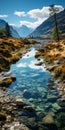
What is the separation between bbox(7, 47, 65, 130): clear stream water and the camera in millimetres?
17938

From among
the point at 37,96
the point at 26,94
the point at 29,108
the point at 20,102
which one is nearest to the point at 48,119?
the point at 29,108

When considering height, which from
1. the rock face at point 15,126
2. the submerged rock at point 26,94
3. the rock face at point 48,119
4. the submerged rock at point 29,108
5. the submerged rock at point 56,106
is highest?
the rock face at point 15,126

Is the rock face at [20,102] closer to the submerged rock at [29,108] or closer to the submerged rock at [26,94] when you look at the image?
the submerged rock at [29,108]

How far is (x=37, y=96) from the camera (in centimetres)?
2452

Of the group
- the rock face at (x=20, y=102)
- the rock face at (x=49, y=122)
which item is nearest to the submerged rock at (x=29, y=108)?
the rock face at (x=20, y=102)

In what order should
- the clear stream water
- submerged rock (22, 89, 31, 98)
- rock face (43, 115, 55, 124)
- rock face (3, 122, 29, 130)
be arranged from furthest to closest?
1. submerged rock (22, 89, 31, 98)
2. the clear stream water
3. rock face (43, 115, 55, 124)
4. rock face (3, 122, 29, 130)

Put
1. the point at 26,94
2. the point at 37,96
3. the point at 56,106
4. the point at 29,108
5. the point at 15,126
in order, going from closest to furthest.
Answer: the point at 15,126 → the point at 29,108 → the point at 56,106 → the point at 37,96 → the point at 26,94

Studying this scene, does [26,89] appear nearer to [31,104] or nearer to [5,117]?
[31,104]

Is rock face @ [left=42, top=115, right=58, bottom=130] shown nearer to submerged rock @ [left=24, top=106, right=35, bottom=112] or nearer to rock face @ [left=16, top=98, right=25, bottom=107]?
submerged rock @ [left=24, top=106, right=35, bottom=112]

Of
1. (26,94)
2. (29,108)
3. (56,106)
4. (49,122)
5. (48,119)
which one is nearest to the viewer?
(49,122)

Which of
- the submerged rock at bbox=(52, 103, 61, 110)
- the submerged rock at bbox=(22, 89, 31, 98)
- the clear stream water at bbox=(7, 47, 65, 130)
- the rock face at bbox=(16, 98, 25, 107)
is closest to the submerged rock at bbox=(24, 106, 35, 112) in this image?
the clear stream water at bbox=(7, 47, 65, 130)

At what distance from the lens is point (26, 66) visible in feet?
144

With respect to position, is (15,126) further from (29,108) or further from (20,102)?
(20,102)

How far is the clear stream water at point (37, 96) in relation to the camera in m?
17.9
